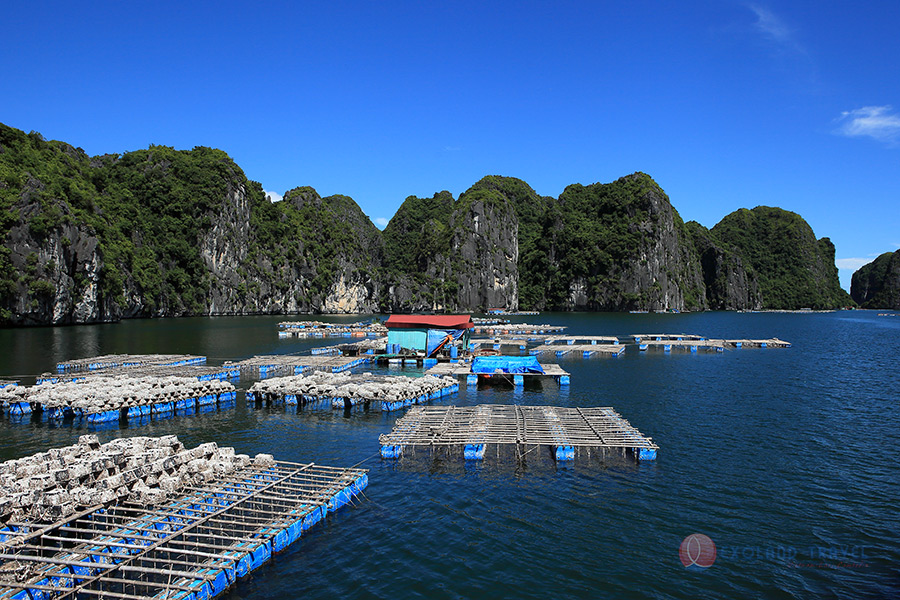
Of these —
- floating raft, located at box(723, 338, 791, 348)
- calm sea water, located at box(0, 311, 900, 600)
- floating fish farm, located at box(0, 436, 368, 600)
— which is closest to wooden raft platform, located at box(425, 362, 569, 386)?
calm sea water, located at box(0, 311, 900, 600)

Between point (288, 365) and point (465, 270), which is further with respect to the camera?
point (465, 270)

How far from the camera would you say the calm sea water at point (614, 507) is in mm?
12867

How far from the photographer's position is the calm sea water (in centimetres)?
1287

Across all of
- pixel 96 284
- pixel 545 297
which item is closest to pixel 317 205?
pixel 545 297

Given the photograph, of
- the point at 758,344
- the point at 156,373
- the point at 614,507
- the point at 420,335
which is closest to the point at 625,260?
the point at 758,344

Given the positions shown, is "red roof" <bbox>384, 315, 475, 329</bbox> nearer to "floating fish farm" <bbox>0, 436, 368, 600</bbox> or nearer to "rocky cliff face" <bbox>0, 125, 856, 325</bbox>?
"floating fish farm" <bbox>0, 436, 368, 600</bbox>

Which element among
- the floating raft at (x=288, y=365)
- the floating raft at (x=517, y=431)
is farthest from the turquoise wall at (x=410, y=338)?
the floating raft at (x=517, y=431)

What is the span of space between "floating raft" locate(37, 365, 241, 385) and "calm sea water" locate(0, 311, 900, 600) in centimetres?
992

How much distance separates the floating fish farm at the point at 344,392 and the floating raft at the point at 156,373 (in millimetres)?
5817

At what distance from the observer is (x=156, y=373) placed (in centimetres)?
3934

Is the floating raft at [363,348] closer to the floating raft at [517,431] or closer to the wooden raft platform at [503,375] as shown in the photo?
the wooden raft platform at [503,375]

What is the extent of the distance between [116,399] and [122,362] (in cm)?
1916

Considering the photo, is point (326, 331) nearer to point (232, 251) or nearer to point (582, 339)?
point (582, 339)

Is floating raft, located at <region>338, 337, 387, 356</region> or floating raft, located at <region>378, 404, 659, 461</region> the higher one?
floating raft, located at <region>338, 337, 387, 356</region>
